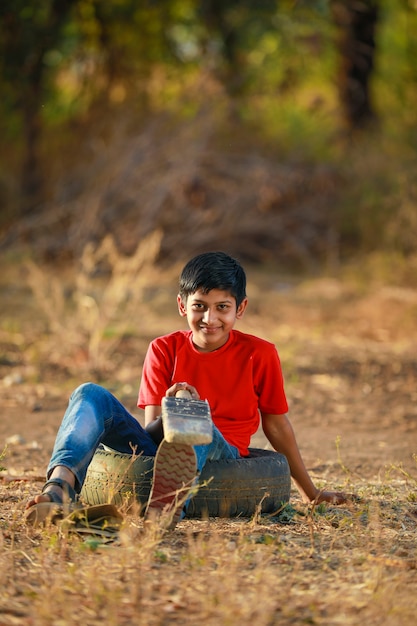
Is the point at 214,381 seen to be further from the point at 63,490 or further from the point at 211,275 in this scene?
the point at 63,490

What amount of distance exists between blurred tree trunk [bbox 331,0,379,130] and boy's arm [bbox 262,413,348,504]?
A: 36.8ft

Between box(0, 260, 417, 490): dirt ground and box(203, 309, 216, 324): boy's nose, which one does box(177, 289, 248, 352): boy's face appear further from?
box(0, 260, 417, 490): dirt ground

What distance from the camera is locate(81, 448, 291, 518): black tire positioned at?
362 centimetres

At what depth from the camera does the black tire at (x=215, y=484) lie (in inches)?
143

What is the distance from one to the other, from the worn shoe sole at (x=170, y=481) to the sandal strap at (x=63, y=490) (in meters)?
0.28

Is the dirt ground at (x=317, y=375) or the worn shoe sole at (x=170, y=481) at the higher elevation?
the dirt ground at (x=317, y=375)

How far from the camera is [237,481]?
3.65 m

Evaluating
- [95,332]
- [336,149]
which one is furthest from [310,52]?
[95,332]

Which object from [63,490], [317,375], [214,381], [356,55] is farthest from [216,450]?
[356,55]

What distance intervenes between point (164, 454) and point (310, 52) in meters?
12.1

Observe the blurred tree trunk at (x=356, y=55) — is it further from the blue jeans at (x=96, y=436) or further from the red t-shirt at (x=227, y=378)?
the blue jeans at (x=96, y=436)

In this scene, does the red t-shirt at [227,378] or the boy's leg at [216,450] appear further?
the red t-shirt at [227,378]

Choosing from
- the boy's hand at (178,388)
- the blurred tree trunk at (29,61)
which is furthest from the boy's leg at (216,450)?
the blurred tree trunk at (29,61)

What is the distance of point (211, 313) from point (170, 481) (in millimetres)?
744
